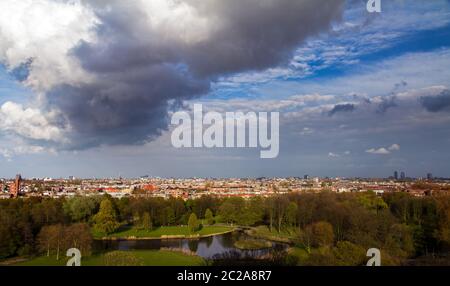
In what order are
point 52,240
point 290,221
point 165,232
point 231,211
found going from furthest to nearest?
point 231,211
point 165,232
point 290,221
point 52,240

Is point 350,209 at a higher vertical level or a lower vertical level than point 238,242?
higher

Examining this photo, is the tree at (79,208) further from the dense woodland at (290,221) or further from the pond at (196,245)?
the pond at (196,245)

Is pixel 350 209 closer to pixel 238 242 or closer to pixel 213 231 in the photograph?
pixel 238 242

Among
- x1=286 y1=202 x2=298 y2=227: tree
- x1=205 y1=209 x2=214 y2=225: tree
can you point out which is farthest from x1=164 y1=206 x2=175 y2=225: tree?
x1=286 y1=202 x2=298 y2=227: tree

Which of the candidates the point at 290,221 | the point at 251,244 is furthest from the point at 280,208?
the point at 251,244

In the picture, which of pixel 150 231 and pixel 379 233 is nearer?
pixel 379 233

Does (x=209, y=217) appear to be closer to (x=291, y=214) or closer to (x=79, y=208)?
(x=291, y=214)
